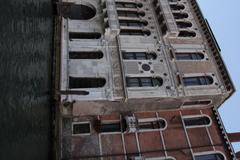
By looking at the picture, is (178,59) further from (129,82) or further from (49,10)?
(49,10)

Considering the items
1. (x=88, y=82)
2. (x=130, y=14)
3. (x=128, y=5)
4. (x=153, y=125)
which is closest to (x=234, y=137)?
(x=153, y=125)

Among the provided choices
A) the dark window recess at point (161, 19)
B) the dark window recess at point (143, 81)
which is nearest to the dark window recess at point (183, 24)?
the dark window recess at point (161, 19)

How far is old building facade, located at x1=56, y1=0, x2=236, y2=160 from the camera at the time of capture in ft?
68.8

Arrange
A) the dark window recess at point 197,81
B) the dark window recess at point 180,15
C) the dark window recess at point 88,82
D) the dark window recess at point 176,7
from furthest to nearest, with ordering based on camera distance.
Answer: the dark window recess at point 176,7 → the dark window recess at point 180,15 → the dark window recess at point 197,81 → the dark window recess at point 88,82

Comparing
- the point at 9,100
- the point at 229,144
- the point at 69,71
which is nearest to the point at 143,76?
the point at 69,71

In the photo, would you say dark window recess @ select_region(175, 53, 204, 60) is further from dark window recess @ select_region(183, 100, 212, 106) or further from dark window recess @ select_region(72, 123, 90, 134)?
dark window recess @ select_region(72, 123, 90, 134)

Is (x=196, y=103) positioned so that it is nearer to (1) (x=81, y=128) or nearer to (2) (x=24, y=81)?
(1) (x=81, y=128)

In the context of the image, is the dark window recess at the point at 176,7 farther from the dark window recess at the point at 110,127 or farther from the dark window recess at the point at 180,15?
the dark window recess at the point at 110,127

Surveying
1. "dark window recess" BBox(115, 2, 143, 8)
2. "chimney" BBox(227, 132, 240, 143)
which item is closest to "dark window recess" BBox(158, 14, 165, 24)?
"dark window recess" BBox(115, 2, 143, 8)

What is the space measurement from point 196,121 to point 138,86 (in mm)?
5201

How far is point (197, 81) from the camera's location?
23.7 m

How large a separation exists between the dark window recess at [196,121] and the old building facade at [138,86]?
0.24ft

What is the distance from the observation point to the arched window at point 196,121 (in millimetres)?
22939

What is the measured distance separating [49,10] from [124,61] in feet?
24.5
